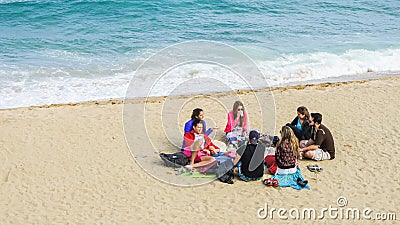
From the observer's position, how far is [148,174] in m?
7.56

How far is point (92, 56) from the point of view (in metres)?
15.9

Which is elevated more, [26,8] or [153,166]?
[26,8]

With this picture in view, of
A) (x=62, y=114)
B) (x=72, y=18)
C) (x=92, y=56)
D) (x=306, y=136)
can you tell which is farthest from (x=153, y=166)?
(x=72, y=18)

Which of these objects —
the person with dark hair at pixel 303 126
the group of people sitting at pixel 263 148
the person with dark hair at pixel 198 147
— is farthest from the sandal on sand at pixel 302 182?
the person with dark hair at pixel 198 147

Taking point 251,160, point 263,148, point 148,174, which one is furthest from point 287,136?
point 148,174

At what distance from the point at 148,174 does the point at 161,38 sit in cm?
1153

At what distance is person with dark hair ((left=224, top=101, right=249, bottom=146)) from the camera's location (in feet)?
27.2

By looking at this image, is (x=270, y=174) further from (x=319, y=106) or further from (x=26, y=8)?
(x=26, y=8)

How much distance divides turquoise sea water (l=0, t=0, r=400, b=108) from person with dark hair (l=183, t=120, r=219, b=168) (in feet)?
16.5

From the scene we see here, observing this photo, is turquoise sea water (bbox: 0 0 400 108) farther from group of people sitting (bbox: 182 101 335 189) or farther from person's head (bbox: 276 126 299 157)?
person's head (bbox: 276 126 299 157)

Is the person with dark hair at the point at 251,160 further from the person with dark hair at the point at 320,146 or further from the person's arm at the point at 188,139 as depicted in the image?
the person with dark hair at the point at 320,146

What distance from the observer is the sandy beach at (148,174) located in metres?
6.52

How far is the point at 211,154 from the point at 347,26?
15.9 m

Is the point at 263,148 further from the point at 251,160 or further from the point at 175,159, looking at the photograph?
the point at 175,159
